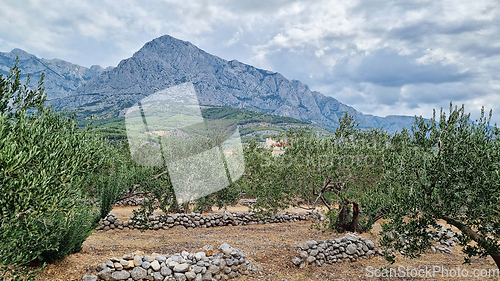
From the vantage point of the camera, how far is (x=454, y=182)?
7.84m

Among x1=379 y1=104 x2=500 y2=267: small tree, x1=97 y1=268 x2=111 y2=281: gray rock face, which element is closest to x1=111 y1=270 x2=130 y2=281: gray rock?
x1=97 y1=268 x2=111 y2=281: gray rock face

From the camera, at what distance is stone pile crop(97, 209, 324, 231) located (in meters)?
20.3

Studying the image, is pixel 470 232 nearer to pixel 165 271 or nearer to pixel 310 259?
pixel 310 259

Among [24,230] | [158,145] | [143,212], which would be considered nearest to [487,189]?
[24,230]

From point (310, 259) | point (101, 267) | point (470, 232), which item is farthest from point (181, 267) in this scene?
point (470, 232)

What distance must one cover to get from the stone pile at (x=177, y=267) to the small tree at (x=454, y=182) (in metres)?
6.81

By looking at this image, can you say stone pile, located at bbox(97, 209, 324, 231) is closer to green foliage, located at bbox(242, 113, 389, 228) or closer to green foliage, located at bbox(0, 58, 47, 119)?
green foliage, located at bbox(242, 113, 389, 228)

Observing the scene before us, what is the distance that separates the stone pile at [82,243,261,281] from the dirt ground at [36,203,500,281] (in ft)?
1.89

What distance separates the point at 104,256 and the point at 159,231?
8.57 metres

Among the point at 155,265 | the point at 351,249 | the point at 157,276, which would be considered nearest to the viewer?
the point at 157,276

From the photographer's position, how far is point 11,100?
873 centimetres

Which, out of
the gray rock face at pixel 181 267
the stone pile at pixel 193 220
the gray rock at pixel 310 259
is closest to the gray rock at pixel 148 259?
the gray rock face at pixel 181 267

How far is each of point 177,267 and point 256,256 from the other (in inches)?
178

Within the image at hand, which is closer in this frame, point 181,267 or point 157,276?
point 157,276
